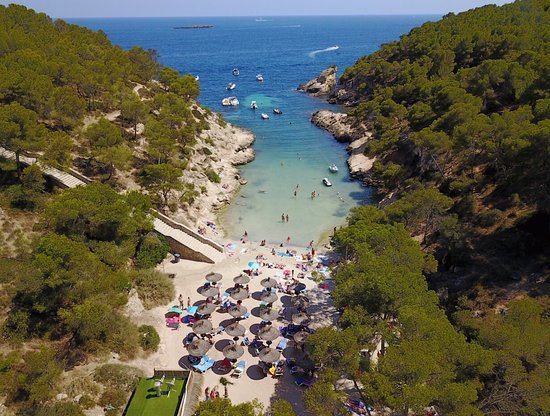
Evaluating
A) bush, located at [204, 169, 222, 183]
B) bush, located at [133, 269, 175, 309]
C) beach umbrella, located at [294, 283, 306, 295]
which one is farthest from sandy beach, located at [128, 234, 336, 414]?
bush, located at [204, 169, 222, 183]

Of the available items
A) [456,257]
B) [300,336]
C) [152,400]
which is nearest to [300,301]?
[300,336]

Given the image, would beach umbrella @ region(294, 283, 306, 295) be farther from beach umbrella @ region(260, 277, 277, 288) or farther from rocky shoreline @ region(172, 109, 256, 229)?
rocky shoreline @ region(172, 109, 256, 229)

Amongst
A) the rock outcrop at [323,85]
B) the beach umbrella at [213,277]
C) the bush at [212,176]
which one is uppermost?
the rock outcrop at [323,85]

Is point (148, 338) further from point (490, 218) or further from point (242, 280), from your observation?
point (490, 218)

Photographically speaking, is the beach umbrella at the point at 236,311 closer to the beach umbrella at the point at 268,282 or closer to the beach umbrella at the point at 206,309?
the beach umbrella at the point at 206,309

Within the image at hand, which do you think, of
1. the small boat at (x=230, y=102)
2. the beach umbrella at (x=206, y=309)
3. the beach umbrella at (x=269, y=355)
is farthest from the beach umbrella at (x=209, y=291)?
the small boat at (x=230, y=102)
